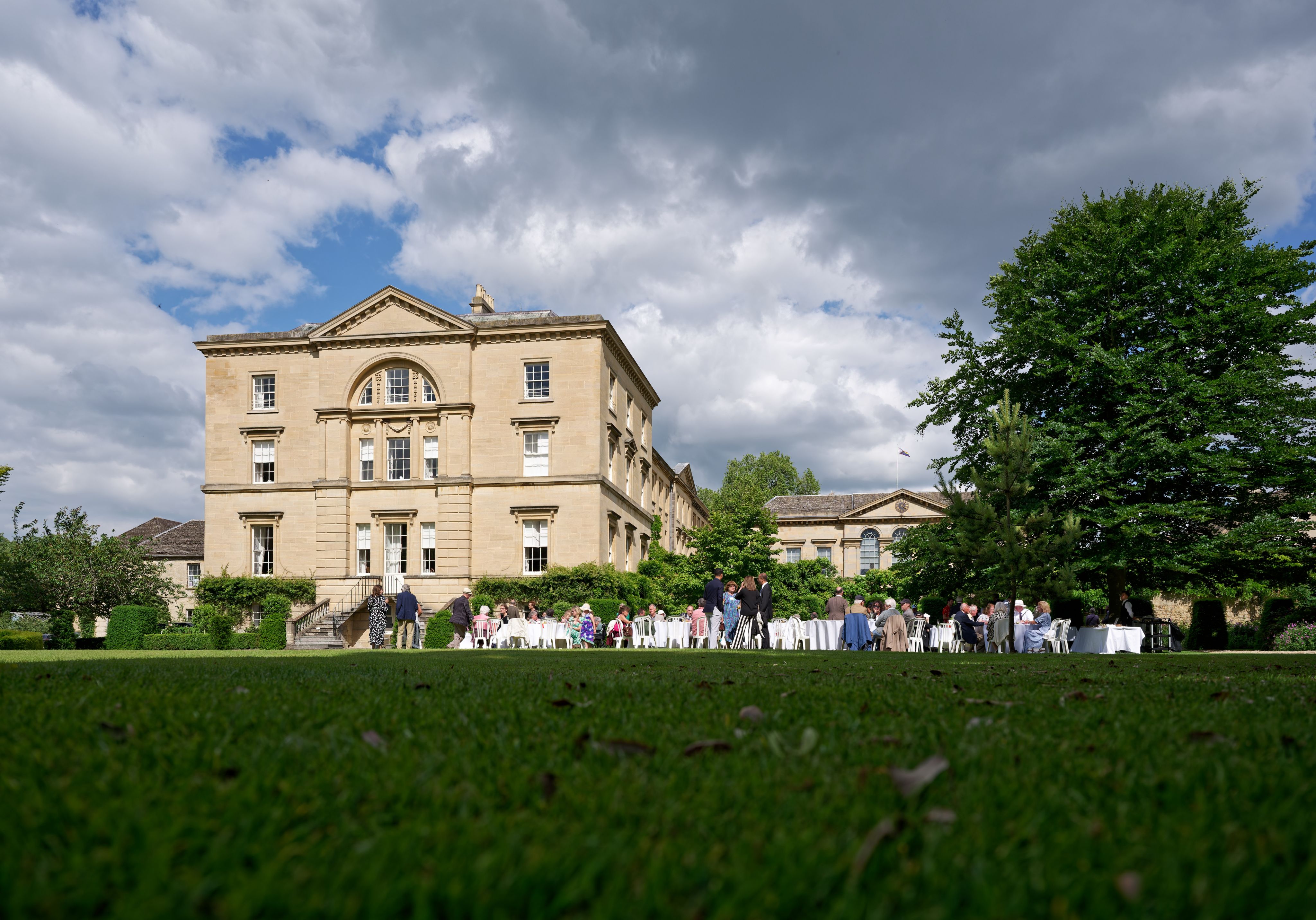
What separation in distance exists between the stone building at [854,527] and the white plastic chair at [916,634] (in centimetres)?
4487

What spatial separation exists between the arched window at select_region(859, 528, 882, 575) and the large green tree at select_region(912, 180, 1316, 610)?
4533cm

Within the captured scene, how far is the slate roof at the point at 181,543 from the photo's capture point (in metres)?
55.0

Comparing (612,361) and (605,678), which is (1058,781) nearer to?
(605,678)

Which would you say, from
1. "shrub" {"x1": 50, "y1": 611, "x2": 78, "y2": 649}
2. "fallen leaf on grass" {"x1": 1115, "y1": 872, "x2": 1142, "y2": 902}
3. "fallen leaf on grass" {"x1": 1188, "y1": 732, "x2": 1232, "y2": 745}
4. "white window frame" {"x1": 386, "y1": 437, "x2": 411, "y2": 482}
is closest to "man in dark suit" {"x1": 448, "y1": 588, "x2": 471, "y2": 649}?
"shrub" {"x1": 50, "y1": 611, "x2": 78, "y2": 649}

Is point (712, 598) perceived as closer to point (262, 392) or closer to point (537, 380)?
point (537, 380)

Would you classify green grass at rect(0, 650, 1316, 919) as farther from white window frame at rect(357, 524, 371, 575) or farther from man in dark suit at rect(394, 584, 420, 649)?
white window frame at rect(357, 524, 371, 575)

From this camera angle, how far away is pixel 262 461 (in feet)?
141

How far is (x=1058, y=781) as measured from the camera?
2.64 metres

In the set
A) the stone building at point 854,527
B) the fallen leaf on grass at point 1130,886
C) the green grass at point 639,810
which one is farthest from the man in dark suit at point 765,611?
the stone building at point 854,527

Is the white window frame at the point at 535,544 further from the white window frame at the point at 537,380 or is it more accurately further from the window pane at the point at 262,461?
the window pane at the point at 262,461

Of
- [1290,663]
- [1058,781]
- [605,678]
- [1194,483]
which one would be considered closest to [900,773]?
[1058,781]

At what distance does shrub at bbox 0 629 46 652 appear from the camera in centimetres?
2506

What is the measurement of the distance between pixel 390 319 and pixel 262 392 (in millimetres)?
7901

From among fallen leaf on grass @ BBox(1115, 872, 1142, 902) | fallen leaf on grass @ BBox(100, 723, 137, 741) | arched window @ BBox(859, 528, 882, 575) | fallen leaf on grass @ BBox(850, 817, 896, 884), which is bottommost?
fallen leaf on grass @ BBox(100, 723, 137, 741)
